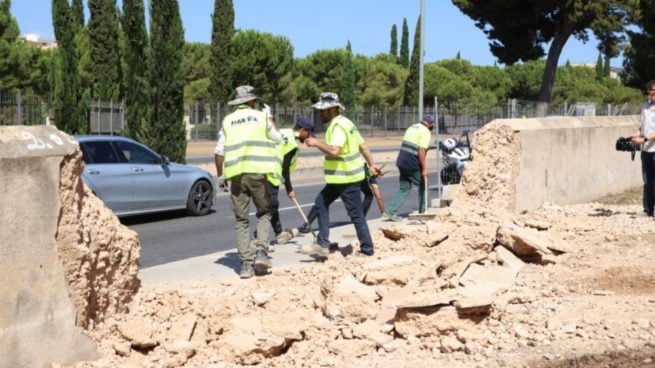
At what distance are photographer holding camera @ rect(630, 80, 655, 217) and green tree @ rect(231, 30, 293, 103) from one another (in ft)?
141

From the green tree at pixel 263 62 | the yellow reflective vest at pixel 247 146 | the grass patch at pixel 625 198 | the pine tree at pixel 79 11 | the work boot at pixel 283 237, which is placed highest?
the pine tree at pixel 79 11

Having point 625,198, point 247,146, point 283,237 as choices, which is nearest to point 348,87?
point 625,198

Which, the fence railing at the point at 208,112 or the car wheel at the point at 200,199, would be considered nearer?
the car wheel at the point at 200,199

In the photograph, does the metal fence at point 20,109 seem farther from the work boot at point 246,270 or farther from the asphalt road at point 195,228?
the work boot at point 246,270

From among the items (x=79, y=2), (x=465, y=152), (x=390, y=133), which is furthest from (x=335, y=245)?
(x=390, y=133)

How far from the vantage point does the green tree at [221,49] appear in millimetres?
48281

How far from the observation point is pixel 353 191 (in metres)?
9.28

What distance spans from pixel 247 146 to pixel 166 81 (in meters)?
15.4

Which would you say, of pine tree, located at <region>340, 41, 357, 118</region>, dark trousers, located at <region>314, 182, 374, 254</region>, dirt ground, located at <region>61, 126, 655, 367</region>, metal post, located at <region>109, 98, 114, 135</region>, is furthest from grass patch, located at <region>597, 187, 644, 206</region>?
pine tree, located at <region>340, 41, 357, 118</region>

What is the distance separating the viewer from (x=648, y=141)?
1111cm

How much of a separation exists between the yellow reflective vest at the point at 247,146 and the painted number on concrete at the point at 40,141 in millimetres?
2624

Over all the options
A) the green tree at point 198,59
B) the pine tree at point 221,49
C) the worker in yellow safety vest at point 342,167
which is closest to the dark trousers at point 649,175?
the worker in yellow safety vest at point 342,167

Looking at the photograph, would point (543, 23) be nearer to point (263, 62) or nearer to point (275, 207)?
point (263, 62)

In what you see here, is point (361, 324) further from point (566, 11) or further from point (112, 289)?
point (566, 11)
